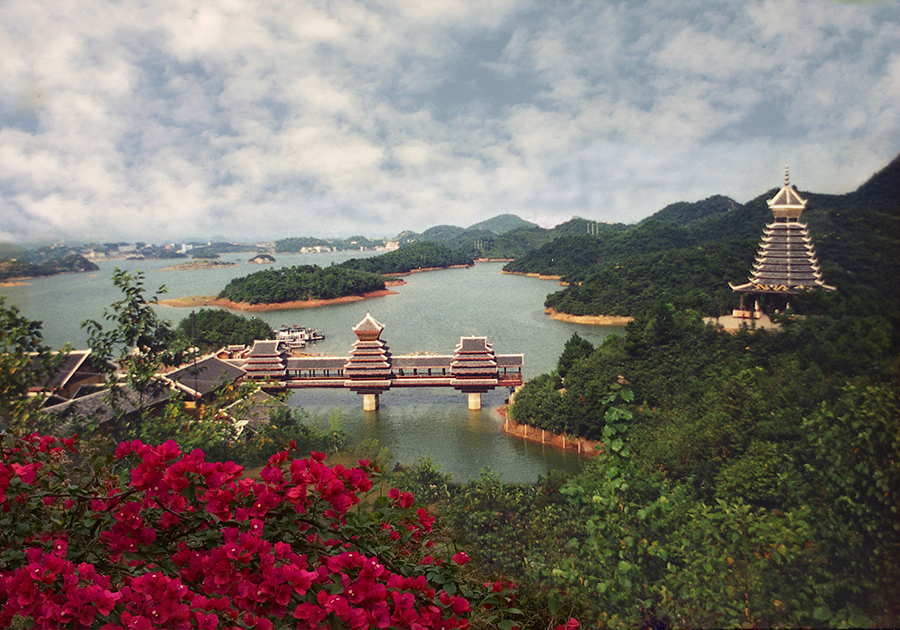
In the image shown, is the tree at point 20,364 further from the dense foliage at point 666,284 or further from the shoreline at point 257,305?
the dense foliage at point 666,284

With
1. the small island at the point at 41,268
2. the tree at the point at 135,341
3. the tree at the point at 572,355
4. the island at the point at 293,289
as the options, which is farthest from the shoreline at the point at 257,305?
the tree at the point at 572,355

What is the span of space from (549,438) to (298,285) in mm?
8071

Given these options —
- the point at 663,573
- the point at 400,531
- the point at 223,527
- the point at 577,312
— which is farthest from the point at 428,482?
the point at 577,312

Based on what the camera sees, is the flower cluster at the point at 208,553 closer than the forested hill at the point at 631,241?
Yes

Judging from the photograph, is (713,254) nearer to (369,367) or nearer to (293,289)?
(369,367)

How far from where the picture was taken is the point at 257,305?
13.1 metres

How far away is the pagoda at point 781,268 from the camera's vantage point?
9.97 meters

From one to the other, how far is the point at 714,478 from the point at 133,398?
20.9 feet

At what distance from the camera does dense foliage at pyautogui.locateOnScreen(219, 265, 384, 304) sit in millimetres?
12844

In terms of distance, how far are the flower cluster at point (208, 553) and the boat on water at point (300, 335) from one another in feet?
36.4

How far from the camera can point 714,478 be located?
564 cm

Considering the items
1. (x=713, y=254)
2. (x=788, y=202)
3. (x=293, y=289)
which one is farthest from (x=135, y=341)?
(x=713, y=254)

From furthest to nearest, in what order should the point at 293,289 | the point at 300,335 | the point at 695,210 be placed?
the point at 695,210, the point at 293,289, the point at 300,335

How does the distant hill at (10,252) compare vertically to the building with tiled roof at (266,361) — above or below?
above
